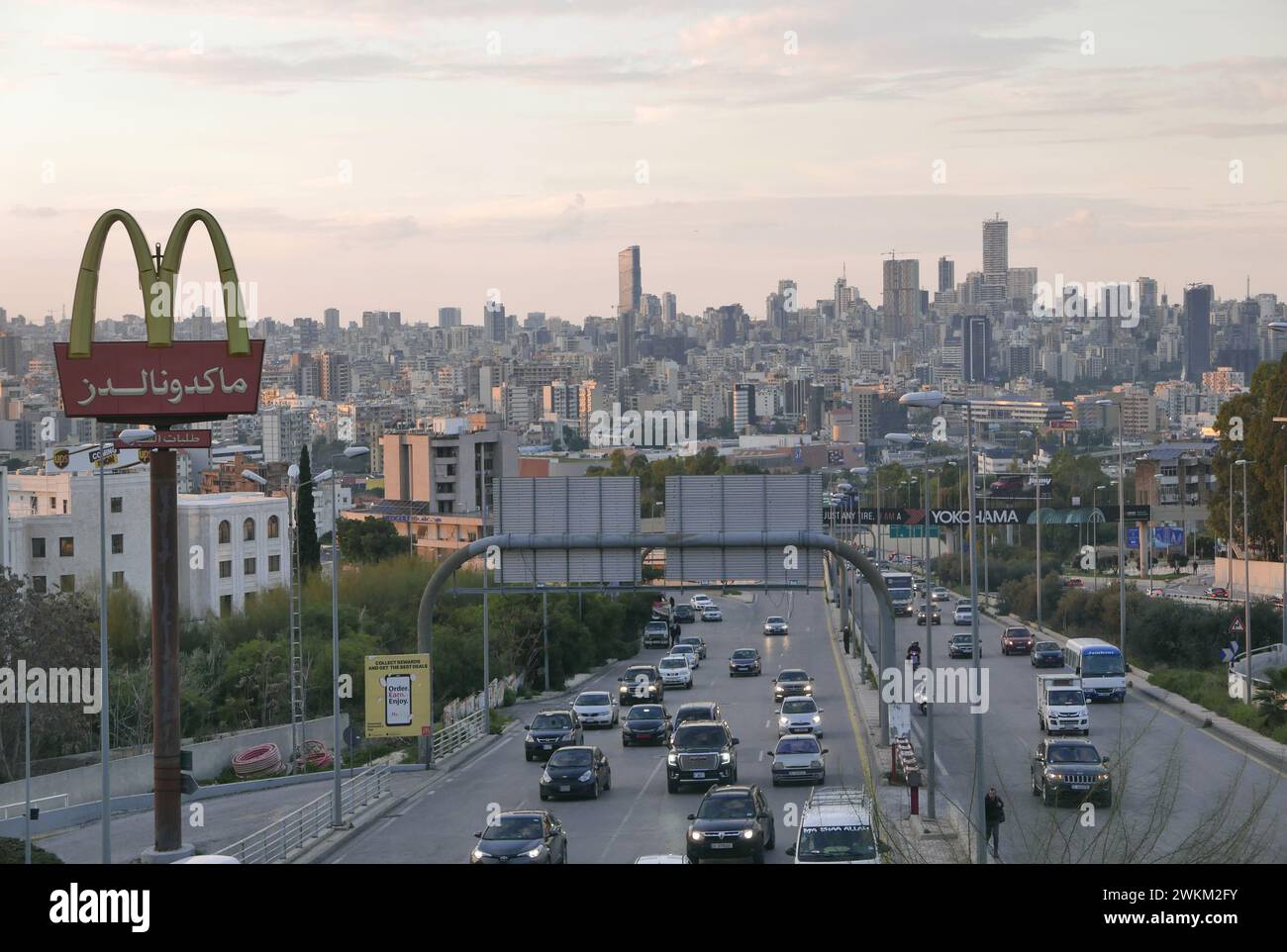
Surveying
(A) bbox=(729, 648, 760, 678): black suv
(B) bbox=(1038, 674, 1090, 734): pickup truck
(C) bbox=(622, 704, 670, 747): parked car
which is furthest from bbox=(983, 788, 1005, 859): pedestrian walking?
(A) bbox=(729, 648, 760, 678): black suv

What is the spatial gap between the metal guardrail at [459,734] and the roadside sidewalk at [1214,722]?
17032mm

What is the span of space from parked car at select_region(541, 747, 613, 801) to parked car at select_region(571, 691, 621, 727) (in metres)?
11.4

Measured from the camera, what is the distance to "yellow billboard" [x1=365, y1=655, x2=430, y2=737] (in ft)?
106

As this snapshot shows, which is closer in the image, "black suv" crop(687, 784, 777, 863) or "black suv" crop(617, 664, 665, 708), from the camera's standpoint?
"black suv" crop(687, 784, 777, 863)

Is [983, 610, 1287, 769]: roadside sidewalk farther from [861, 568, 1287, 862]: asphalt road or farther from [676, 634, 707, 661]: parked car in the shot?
[676, 634, 707, 661]: parked car

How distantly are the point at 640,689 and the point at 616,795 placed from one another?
57.5 ft

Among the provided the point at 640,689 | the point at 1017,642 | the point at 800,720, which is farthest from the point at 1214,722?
the point at 1017,642

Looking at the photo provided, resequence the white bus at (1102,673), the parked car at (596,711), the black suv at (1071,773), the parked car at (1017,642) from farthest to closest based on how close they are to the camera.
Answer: the parked car at (1017,642)
the white bus at (1102,673)
the parked car at (596,711)
the black suv at (1071,773)

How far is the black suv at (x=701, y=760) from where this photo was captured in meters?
30.1

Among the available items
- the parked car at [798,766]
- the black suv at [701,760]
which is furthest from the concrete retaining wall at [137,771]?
the parked car at [798,766]

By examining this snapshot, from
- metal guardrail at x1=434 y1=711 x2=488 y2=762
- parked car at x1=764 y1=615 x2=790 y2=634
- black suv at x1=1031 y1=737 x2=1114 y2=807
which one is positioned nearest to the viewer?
black suv at x1=1031 y1=737 x2=1114 y2=807

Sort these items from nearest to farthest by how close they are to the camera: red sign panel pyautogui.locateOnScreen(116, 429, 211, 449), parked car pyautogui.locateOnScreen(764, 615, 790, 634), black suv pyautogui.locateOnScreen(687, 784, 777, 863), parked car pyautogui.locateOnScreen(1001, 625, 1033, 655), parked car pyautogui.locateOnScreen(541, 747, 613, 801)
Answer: black suv pyautogui.locateOnScreen(687, 784, 777, 863), red sign panel pyautogui.locateOnScreen(116, 429, 211, 449), parked car pyautogui.locateOnScreen(541, 747, 613, 801), parked car pyautogui.locateOnScreen(1001, 625, 1033, 655), parked car pyautogui.locateOnScreen(764, 615, 790, 634)

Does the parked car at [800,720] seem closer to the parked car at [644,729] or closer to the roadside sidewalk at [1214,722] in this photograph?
the parked car at [644,729]
